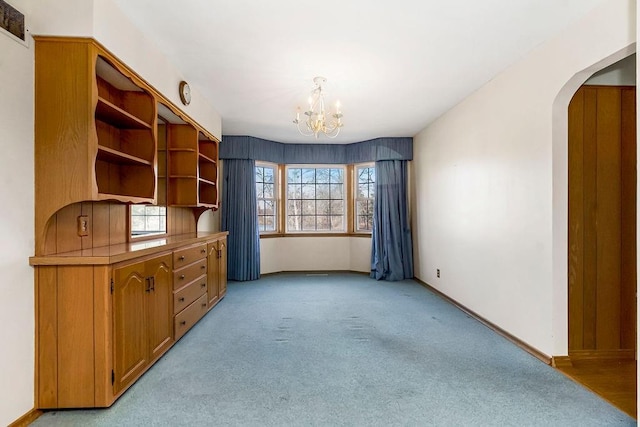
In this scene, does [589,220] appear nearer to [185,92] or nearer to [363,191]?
[185,92]

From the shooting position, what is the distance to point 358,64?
113 inches

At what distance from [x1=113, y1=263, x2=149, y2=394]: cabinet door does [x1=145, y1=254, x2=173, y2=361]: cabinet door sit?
7 centimetres

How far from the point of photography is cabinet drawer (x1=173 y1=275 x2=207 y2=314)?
279cm

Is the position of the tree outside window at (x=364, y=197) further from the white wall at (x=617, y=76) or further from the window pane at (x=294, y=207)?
the white wall at (x=617, y=76)

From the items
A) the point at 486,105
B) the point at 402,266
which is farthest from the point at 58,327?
the point at 402,266

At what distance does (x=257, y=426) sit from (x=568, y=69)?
3043 mm

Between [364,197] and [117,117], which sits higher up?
[117,117]

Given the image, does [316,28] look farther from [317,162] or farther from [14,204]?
[317,162]

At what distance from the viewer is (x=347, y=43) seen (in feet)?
8.21

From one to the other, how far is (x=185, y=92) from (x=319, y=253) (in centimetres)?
376

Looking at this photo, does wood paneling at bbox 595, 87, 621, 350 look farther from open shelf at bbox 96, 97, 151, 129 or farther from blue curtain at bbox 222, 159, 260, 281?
blue curtain at bbox 222, 159, 260, 281

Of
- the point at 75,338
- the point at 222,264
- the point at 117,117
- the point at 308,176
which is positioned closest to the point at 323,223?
the point at 308,176

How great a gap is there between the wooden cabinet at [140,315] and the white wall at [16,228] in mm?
423

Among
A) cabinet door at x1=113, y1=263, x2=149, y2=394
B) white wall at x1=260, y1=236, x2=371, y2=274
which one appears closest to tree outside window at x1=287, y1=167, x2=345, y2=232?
white wall at x1=260, y1=236, x2=371, y2=274
